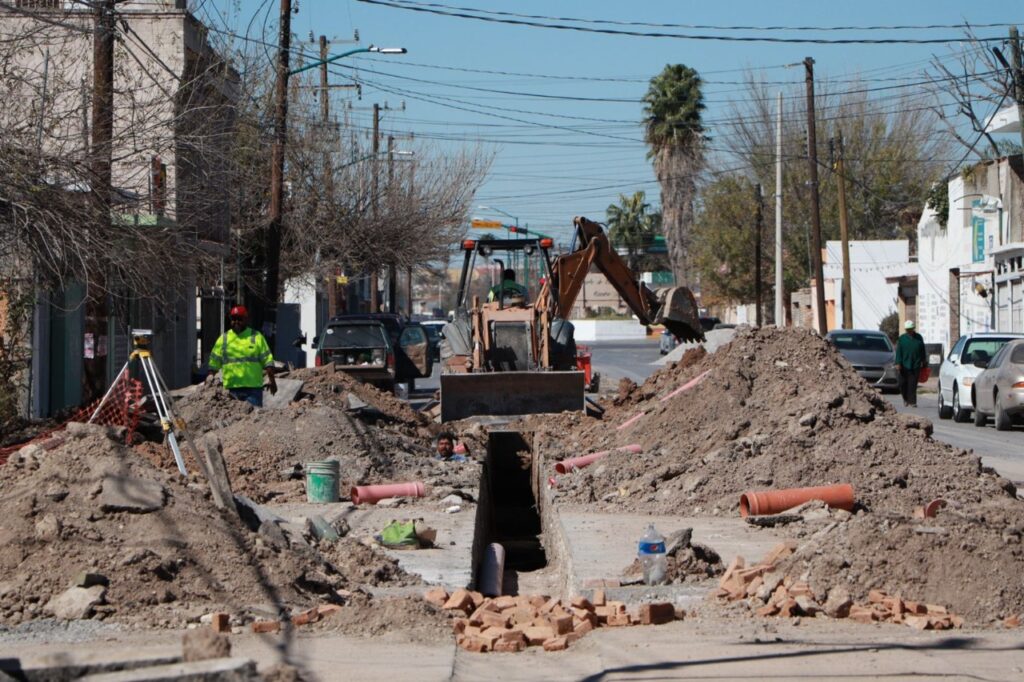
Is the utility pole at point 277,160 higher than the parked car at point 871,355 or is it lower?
higher

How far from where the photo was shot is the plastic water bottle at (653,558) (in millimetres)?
9070

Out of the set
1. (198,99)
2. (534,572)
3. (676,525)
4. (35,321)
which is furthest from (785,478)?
(35,321)

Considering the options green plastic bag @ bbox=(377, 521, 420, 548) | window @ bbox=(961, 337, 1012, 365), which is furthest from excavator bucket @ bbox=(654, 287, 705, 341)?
green plastic bag @ bbox=(377, 521, 420, 548)

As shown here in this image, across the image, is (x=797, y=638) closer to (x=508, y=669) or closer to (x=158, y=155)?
(x=508, y=669)

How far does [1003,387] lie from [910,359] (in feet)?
11.4

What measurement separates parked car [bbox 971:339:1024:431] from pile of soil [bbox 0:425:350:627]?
15752mm

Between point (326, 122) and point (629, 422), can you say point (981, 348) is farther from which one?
point (326, 122)

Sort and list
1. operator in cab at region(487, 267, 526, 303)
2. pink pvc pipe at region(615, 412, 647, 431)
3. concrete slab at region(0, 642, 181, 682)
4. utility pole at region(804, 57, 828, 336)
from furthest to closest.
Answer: utility pole at region(804, 57, 828, 336) → operator in cab at region(487, 267, 526, 303) → pink pvc pipe at region(615, 412, 647, 431) → concrete slab at region(0, 642, 181, 682)

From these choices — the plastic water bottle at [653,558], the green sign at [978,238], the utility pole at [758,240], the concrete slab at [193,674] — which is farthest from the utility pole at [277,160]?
the utility pole at [758,240]

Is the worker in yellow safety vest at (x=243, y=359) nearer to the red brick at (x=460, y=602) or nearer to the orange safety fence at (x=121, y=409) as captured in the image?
the orange safety fence at (x=121, y=409)

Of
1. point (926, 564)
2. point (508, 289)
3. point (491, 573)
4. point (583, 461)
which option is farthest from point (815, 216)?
point (926, 564)

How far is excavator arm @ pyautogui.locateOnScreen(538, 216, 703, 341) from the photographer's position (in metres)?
22.4

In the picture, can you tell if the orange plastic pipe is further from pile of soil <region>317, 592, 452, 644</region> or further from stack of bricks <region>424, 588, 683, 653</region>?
pile of soil <region>317, 592, 452, 644</region>

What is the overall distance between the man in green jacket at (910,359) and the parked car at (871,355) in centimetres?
526
